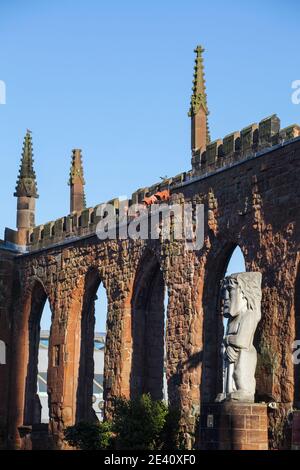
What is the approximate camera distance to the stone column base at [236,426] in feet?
75.6

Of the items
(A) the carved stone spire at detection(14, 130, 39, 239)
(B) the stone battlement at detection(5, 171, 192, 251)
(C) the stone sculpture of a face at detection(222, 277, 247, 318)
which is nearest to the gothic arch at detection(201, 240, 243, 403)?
(B) the stone battlement at detection(5, 171, 192, 251)

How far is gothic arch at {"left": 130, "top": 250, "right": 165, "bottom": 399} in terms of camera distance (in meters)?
29.1

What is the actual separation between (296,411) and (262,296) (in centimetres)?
251

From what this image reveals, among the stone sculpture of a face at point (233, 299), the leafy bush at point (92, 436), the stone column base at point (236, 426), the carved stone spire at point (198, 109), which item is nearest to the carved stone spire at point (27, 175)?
the carved stone spire at point (198, 109)

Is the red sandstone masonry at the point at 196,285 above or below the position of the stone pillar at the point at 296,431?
above

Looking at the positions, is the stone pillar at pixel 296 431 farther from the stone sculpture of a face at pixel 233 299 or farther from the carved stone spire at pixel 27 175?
the carved stone spire at pixel 27 175

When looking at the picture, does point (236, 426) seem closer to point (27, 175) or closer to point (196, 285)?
point (196, 285)

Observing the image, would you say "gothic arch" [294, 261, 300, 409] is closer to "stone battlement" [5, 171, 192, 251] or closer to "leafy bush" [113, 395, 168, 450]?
"leafy bush" [113, 395, 168, 450]

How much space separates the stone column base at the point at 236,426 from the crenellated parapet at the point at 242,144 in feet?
16.7

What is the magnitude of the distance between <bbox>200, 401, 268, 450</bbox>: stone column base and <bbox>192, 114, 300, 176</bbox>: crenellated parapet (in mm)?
5097
